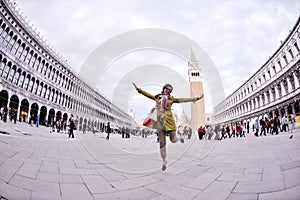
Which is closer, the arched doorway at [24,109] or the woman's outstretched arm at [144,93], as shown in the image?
the woman's outstretched arm at [144,93]

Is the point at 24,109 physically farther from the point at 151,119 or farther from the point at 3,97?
the point at 151,119

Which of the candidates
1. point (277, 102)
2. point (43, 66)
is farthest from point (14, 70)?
point (277, 102)

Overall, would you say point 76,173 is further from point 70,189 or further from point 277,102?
point 277,102

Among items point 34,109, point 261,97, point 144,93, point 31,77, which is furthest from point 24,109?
point 261,97

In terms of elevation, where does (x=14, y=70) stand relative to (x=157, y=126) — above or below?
above

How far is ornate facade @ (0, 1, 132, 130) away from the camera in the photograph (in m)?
21.1

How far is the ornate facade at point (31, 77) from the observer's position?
21078mm


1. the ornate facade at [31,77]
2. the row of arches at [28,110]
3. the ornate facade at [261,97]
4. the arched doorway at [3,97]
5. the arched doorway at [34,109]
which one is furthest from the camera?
the arched doorway at [34,109]


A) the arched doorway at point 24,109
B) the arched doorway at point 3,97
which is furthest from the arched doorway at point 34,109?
the arched doorway at point 3,97

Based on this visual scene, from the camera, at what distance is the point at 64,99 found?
1510 inches

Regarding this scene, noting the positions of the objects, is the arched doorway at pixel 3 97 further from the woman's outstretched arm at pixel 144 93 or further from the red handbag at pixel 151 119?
the red handbag at pixel 151 119

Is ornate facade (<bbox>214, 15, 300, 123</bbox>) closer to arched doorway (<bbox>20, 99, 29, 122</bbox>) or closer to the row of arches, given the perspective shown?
the row of arches

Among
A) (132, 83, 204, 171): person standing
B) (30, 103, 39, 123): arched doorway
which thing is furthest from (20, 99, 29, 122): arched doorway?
(132, 83, 204, 171): person standing

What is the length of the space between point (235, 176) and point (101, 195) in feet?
3.88
